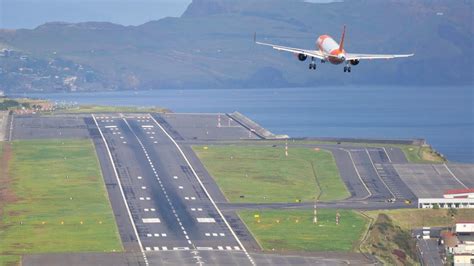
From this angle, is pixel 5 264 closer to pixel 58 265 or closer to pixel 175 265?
pixel 58 265

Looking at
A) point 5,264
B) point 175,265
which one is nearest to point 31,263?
point 5,264

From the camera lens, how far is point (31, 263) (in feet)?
655

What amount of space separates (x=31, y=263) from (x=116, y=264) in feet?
29.6

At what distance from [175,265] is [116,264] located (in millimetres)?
6286

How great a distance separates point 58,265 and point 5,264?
5.71m

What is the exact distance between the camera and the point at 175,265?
655 feet

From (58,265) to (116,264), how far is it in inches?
243

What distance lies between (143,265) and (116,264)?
114 inches

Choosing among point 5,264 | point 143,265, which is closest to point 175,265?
point 143,265

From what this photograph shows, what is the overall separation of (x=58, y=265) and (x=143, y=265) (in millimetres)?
8986

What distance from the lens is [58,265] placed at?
19850 cm

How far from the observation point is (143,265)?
200 m

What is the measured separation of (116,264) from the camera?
199750 millimetres

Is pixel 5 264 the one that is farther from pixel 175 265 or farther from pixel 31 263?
pixel 175 265
